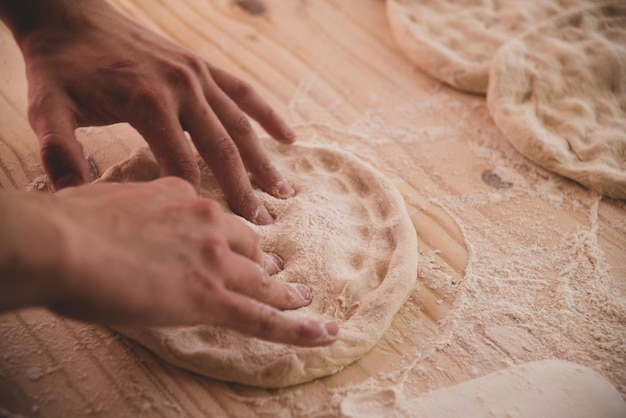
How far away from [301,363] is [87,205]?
1.87ft

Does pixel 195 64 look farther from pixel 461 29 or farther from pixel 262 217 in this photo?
pixel 461 29

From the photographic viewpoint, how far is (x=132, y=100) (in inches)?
50.1

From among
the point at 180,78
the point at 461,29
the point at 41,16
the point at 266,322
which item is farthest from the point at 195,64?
the point at 461,29

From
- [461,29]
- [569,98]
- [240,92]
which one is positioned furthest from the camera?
[461,29]

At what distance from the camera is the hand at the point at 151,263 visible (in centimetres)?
74

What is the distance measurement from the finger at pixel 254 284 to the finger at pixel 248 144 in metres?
0.38

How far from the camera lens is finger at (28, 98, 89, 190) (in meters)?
1.14

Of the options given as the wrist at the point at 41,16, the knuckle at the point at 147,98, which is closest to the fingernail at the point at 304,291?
the knuckle at the point at 147,98

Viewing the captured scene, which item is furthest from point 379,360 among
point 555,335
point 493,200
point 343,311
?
point 493,200

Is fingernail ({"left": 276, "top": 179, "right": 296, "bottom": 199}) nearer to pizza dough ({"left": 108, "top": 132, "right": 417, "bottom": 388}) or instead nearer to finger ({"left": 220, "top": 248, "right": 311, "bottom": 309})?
pizza dough ({"left": 108, "top": 132, "right": 417, "bottom": 388})

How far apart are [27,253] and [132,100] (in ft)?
2.19

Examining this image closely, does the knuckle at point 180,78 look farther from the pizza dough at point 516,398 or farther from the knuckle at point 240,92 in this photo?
the pizza dough at point 516,398

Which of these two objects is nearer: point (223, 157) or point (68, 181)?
point (68, 181)

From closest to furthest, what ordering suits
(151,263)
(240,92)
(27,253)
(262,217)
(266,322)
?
(27,253) < (151,263) < (266,322) < (262,217) < (240,92)
